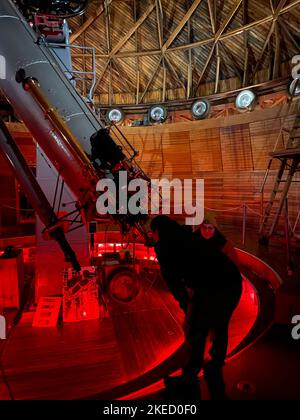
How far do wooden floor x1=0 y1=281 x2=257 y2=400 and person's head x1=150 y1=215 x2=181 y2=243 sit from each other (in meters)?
1.92

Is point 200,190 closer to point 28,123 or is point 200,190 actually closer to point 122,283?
point 122,283

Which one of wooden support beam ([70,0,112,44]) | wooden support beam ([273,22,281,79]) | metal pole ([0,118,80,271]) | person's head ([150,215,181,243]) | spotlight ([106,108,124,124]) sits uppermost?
wooden support beam ([70,0,112,44])

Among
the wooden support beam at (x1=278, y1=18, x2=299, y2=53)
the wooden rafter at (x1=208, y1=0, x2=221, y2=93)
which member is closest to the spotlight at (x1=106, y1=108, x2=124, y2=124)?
the wooden rafter at (x1=208, y1=0, x2=221, y2=93)

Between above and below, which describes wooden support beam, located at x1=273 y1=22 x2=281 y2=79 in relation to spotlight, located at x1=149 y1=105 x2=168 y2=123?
above

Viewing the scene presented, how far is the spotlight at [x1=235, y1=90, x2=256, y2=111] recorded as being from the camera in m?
10.4

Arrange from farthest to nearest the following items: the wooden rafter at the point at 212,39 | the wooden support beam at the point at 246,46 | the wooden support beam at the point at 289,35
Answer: the wooden support beam at the point at 246,46 → the wooden support beam at the point at 289,35 → the wooden rafter at the point at 212,39

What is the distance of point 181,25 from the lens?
11.0 metres

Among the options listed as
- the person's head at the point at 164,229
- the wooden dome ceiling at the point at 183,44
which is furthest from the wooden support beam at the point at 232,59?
the person's head at the point at 164,229

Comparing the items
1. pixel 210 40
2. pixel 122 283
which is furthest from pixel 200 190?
pixel 122 283

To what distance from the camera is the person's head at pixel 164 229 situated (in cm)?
240

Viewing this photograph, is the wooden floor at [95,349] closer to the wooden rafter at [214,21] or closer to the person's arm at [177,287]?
the person's arm at [177,287]

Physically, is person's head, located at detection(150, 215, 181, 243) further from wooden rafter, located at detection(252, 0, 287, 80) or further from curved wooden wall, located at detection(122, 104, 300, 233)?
wooden rafter, located at detection(252, 0, 287, 80)

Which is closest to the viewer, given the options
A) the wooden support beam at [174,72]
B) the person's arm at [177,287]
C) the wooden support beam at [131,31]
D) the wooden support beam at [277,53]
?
the person's arm at [177,287]

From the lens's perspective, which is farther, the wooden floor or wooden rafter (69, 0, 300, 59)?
wooden rafter (69, 0, 300, 59)
